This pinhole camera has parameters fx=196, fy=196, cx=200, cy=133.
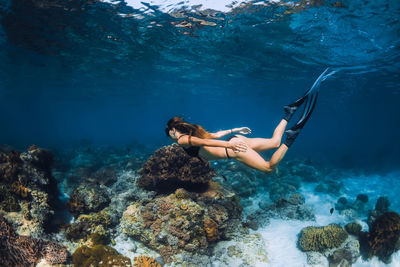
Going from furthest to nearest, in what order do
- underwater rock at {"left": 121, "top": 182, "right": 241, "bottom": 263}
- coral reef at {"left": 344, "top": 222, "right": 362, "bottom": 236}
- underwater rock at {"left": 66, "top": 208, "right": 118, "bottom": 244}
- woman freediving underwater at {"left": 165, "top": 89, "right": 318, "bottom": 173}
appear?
1. coral reef at {"left": 344, "top": 222, "right": 362, "bottom": 236}
2. underwater rock at {"left": 66, "top": 208, "right": 118, "bottom": 244}
3. underwater rock at {"left": 121, "top": 182, "right": 241, "bottom": 263}
4. woman freediving underwater at {"left": 165, "top": 89, "right": 318, "bottom": 173}

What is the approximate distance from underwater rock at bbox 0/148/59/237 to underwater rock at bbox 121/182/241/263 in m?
2.43

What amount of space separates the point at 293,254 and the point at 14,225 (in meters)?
8.59

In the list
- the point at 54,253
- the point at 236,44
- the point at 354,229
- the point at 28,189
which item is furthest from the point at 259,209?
the point at 236,44

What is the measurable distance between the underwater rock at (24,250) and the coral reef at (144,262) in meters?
1.78

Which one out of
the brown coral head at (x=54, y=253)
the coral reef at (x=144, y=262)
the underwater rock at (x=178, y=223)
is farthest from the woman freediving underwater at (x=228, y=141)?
the brown coral head at (x=54, y=253)

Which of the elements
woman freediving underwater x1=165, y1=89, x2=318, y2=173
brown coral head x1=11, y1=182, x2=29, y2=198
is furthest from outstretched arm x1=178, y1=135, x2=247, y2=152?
brown coral head x1=11, y1=182, x2=29, y2=198

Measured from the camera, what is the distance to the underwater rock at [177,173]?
308 inches

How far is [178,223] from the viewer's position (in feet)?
19.2

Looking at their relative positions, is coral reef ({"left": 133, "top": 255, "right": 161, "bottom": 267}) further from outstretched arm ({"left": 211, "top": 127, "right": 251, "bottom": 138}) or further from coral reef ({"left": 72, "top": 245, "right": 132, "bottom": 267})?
outstretched arm ({"left": 211, "top": 127, "right": 251, "bottom": 138})

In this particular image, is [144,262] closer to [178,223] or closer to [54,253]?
[178,223]

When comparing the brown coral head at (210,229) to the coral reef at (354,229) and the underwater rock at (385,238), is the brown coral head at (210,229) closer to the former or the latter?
the underwater rock at (385,238)

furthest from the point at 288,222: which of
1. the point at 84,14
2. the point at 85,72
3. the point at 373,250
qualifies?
the point at 85,72

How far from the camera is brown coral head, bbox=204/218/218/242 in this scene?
6.24 metres

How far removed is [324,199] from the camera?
11.5 metres
